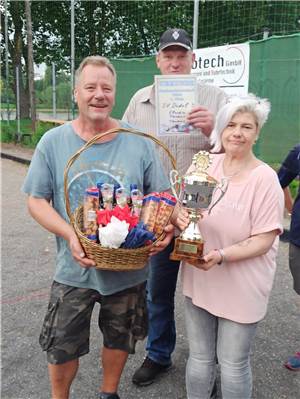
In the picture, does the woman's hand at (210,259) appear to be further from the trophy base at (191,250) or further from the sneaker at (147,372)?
the sneaker at (147,372)

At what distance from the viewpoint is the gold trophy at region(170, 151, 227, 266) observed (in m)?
1.94

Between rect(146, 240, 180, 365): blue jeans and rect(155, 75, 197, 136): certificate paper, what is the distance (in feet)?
2.74

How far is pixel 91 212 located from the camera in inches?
77.4

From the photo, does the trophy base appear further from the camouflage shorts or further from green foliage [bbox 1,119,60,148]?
green foliage [bbox 1,119,60,148]

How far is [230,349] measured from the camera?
200cm

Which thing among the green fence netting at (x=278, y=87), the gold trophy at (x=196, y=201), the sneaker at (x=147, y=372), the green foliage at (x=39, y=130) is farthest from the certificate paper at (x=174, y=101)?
the green foliage at (x=39, y=130)

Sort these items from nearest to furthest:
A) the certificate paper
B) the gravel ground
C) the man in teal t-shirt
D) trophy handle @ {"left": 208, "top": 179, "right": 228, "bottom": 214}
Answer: trophy handle @ {"left": 208, "top": 179, "right": 228, "bottom": 214}, the man in teal t-shirt, the certificate paper, the gravel ground

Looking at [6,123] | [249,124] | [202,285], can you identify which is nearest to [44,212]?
[202,285]

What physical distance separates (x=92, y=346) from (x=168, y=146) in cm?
156

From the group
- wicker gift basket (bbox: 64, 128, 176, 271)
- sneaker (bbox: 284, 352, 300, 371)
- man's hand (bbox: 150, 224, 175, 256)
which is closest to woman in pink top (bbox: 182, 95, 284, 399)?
man's hand (bbox: 150, 224, 175, 256)

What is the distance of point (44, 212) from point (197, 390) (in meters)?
1.14

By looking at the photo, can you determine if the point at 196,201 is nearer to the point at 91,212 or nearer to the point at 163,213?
the point at 163,213

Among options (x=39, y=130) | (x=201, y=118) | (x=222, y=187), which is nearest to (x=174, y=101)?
(x=201, y=118)

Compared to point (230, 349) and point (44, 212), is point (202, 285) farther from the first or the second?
point (44, 212)
